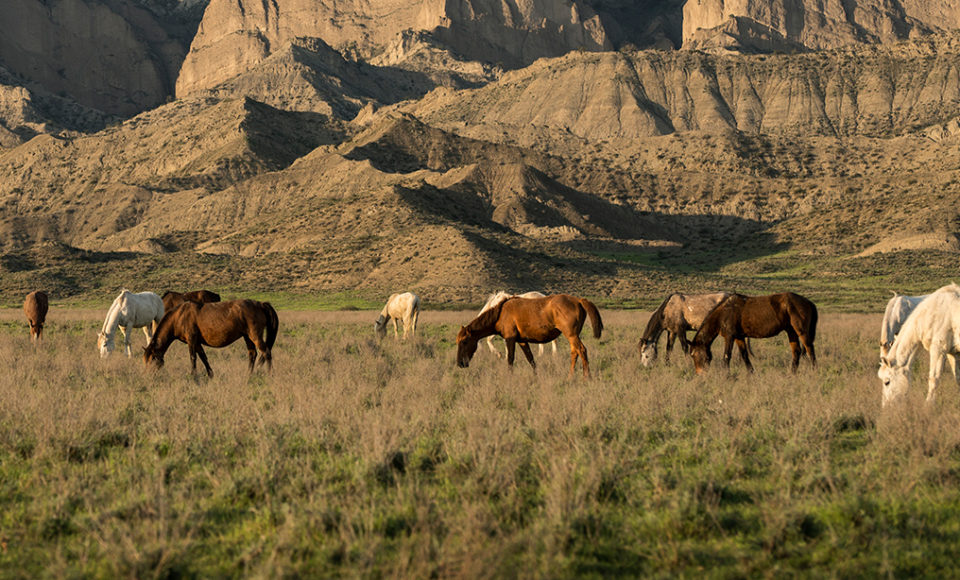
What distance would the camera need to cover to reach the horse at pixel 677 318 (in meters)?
19.3

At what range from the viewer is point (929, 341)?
37.0ft

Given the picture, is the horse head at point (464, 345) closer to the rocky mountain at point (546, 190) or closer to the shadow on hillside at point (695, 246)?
the rocky mountain at point (546, 190)

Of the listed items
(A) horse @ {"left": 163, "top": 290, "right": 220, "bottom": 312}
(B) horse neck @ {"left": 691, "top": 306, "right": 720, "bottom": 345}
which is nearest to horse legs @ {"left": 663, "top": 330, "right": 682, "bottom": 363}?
(B) horse neck @ {"left": 691, "top": 306, "right": 720, "bottom": 345}

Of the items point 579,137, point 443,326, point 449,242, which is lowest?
point 443,326

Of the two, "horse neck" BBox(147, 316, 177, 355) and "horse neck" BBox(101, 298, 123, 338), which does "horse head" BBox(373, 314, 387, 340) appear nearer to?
"horse neck" BBox(101, 298, 123, 338)

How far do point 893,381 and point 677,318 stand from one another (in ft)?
28.6

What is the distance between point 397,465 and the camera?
8.88m

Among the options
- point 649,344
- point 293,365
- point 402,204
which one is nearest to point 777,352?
point 649,344

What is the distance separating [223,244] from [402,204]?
22.1 metres

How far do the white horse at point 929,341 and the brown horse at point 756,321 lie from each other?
4709mm

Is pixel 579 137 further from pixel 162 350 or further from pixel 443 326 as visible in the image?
pixel 162 350

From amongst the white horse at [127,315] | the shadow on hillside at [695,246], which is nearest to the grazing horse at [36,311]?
the white horse at [127,315]

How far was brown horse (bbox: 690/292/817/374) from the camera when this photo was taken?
16344 mm

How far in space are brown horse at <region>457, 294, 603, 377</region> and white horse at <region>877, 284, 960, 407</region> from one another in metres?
5.76
